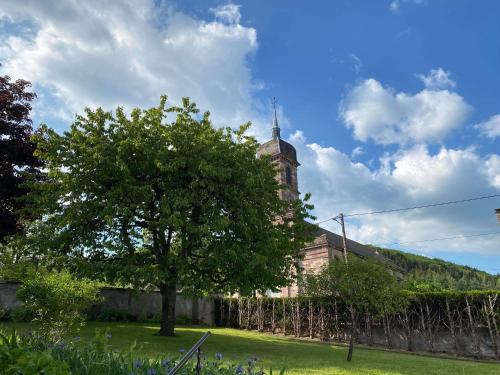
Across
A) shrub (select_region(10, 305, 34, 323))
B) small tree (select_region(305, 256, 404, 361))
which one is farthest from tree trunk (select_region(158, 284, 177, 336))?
small tree (select_region(305, 256, 404, 361))

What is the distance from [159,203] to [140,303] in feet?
44.2

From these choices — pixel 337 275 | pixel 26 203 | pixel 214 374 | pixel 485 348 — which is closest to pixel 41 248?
pixel 26 203

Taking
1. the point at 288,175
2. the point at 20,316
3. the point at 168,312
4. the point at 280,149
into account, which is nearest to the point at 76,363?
the point at 168,312

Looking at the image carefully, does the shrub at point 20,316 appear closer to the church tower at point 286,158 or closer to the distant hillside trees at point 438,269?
the church tower at point 286,158

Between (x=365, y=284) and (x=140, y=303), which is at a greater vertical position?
(x=365, y=284)

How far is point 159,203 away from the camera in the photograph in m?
14.8

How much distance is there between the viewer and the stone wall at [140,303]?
19.8 m

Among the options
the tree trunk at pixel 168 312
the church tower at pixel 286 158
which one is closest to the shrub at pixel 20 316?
the tree trunk at pixel 168 312

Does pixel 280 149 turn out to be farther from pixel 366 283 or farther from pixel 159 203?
pixel 366 283

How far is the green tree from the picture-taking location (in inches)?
556

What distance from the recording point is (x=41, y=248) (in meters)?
14.3

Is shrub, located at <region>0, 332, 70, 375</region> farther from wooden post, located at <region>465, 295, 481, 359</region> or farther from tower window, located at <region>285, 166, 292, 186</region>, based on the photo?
tower window, located at <region>285, 166, 292, 186</region>

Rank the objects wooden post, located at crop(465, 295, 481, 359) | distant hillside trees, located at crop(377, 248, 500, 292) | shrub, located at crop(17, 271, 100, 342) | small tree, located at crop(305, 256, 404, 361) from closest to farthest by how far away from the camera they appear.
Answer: shrub, located at crop(17, 271, 100, 342), small tree, located at crop(305, 256, 404, 361), wooden post, located at crop(465, 295, 481, 359), distant hillside trees, located at crop(377, 248, 500, 292)

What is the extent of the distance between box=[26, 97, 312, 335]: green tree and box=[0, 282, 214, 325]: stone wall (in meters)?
6.04
